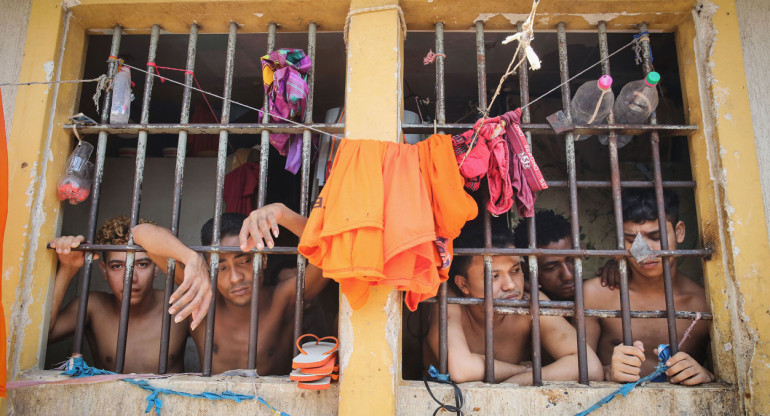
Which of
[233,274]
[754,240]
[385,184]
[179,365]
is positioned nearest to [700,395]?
[754,240]

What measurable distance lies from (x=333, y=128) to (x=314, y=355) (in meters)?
1.23

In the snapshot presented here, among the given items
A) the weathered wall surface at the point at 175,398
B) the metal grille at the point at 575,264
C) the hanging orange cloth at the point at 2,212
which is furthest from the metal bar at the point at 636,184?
the hanging orange cloth at the point at 2,212

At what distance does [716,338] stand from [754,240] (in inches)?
20.5

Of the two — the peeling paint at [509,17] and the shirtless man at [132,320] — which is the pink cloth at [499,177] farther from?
the shirtless man at [132,320]

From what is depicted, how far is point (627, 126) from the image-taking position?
2.79m

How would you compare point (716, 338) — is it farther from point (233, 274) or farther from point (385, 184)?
point (233, 274)

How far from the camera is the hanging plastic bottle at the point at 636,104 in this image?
2828mm

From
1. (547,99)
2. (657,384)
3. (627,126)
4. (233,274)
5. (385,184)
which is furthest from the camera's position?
(547,99)

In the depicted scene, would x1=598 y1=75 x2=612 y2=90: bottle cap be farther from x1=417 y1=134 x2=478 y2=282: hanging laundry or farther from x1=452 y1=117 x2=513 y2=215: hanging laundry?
x1=417 y1=134 x2=478 y2=282: hanging laundry

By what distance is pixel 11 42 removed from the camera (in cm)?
296

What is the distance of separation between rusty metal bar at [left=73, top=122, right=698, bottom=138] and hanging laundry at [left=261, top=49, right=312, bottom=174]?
0.11 m

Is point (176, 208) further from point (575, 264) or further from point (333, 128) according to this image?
point (575, 264)

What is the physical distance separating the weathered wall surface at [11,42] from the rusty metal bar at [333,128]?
0.31 metres

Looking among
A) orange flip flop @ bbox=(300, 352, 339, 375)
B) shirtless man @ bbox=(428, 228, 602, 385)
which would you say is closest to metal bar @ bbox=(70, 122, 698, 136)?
shirtless man @ bbox=(428, 228, 602, 385)
